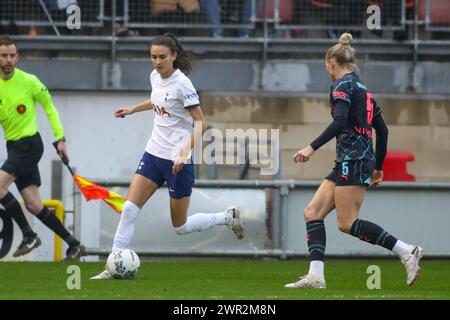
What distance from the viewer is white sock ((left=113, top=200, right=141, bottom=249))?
11.9 meters

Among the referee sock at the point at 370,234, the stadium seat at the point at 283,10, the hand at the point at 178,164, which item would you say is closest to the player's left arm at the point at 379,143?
the referee sock at the point at 370,234

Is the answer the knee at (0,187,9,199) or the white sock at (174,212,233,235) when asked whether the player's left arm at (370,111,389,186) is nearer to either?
the white sock at (174,212,233,235)

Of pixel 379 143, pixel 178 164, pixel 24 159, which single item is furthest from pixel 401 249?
pixel 24 159

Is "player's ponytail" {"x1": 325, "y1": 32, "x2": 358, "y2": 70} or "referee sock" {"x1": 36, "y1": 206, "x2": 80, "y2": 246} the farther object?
"referee sock" {"x1": 36, "y1": 206, "x2": 80, "y2": 246}

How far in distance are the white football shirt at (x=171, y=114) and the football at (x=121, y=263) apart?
0.89 meters

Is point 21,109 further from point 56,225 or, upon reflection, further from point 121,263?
point 121,263

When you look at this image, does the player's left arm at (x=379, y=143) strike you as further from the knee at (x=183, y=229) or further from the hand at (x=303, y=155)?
the knee at (x=183, y=229)

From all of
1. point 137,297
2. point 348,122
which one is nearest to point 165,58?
point 348,122

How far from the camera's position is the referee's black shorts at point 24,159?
47.4 feet

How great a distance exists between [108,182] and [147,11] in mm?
4072

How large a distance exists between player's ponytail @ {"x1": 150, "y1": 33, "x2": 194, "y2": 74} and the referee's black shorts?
2921mm

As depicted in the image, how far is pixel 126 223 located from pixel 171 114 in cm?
102

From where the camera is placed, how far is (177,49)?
1198 centimetres

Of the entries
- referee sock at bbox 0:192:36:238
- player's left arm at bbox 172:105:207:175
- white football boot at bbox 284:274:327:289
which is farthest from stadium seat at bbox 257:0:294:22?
white football boot at bbox 284:274:327:289
